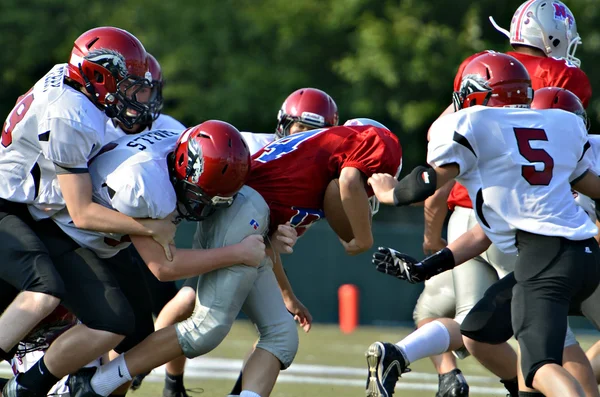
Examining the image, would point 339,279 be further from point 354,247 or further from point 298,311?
point 354,247

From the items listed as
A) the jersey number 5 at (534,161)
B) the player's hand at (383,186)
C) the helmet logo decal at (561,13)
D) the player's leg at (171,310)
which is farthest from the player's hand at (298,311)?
the helmet logo decal at (561,13)

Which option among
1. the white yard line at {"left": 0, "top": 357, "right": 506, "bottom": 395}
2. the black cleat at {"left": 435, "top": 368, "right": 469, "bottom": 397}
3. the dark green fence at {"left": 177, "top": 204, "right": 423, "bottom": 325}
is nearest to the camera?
the black cleat at {"left": 435, "top": 368, "right": 469, "bottom": 397}

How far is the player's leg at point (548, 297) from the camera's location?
3.68 metres

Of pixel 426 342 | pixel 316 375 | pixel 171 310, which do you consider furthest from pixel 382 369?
pixel 316 375

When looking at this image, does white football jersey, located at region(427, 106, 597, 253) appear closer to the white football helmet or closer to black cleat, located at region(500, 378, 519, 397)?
black cleat, located at region(500, 378, 519, 397)

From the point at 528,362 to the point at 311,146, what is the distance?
141 cm

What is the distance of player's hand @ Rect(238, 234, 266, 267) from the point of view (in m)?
4.03

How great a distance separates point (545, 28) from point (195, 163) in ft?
7.65

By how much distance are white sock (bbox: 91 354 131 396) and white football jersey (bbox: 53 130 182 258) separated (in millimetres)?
498

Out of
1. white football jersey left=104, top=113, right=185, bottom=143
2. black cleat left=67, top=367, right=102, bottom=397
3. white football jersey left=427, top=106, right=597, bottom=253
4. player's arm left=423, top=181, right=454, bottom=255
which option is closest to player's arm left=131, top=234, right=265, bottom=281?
black cleat left=67, top=367, right=102, bottom=397

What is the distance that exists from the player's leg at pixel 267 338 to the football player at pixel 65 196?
531 mm

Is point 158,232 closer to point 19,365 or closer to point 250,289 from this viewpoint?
point 250,289

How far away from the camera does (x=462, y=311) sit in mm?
4906

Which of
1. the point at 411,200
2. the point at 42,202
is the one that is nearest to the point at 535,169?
the point at 411,200
